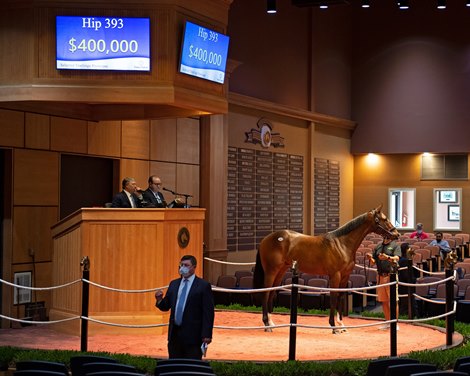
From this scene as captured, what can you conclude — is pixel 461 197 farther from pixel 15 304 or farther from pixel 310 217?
pixel 15 304

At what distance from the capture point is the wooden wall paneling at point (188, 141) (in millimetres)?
18969

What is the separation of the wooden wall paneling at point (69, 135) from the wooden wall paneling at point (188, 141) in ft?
11.8

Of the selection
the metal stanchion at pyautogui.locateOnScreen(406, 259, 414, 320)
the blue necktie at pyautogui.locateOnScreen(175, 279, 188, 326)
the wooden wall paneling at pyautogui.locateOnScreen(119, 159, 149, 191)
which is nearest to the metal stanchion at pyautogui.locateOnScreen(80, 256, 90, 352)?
the blue necktie at pyautogui.locateOnScreen(175, 279, 188, 326)

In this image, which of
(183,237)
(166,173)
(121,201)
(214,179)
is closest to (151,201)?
(121,201)

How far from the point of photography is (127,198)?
1323cm

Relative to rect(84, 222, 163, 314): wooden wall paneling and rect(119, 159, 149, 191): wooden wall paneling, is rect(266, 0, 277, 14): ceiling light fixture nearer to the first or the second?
rect(119, 159, 149, 191): wooden wall paneling

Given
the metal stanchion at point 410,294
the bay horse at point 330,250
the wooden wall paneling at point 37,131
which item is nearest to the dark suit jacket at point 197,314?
the bay horse at point 330,250

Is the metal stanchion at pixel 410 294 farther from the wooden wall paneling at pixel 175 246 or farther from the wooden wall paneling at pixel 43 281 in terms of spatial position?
the wooden wall paneling at pixel 43 281

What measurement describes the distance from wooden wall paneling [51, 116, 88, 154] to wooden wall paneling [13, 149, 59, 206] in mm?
231

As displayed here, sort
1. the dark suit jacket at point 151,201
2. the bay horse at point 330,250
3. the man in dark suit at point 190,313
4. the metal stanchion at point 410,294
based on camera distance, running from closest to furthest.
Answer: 1. the man in dark suit at point 190,313
2. the dark suit jacket at point 151,201
3. the bay horse at point 330,250
4. the metal stanchion at point 410,294

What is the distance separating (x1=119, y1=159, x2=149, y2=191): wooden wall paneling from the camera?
1680cm

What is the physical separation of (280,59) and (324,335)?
515 inches

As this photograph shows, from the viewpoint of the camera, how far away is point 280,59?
24.9 m

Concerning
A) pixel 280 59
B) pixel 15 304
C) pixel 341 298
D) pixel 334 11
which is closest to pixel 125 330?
pixel 15 304
